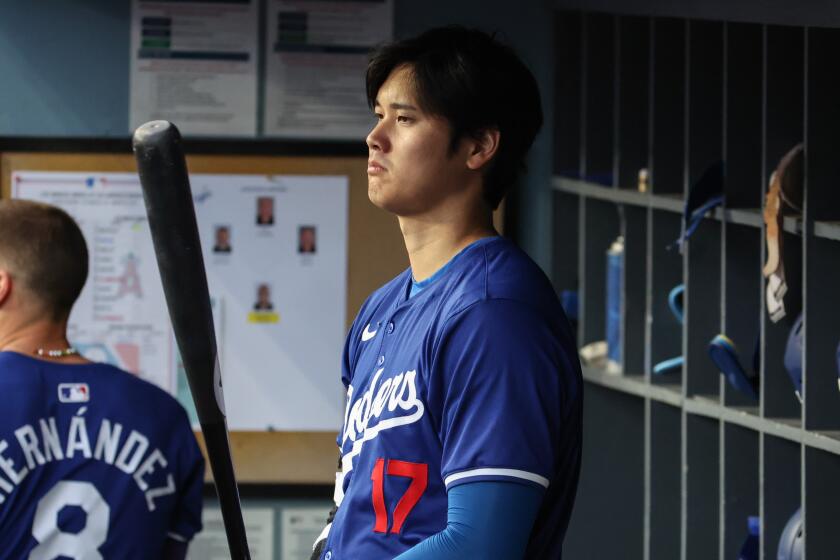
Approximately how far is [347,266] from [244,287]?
0.27 m

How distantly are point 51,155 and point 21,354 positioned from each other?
1.48m

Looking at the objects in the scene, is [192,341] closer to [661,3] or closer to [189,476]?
[189,476]

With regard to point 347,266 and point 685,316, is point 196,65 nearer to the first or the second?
point 347,266

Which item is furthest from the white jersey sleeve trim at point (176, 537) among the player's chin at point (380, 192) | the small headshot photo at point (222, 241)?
the small headshot photo at point (222, 241)

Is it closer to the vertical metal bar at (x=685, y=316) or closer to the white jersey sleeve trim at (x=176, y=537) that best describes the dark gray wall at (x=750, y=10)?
the vertical metal bar at (x=685, y=316)

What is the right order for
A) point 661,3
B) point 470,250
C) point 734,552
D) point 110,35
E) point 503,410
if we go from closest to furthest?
1. point 503,410
2. point 470,250
3. point 661,3
4. point 734,552
5. point 110,35

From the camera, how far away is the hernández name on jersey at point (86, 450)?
1.99 metres

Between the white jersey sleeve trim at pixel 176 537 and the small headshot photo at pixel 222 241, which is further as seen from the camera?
the small headshot photo at pixel 222 241

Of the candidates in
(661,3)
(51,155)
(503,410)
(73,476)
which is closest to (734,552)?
(661,3)

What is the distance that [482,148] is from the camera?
5.06 ft

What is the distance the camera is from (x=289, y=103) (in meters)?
3.46

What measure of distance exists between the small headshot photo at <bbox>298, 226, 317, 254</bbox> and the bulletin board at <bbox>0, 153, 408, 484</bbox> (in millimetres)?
93

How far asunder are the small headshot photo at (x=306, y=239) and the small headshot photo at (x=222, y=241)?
0.59ft

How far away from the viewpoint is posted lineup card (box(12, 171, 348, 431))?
346 centimetres
